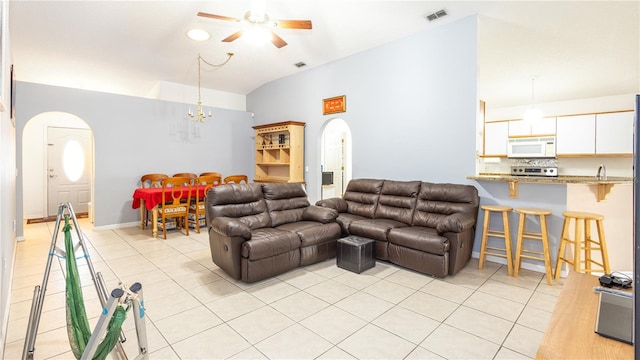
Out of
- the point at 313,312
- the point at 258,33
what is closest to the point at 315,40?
the point at 258,33

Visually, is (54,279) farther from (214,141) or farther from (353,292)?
(214,141)

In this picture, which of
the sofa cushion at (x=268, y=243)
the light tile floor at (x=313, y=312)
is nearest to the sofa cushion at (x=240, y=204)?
the sofa cushion at (x=268, y=243)

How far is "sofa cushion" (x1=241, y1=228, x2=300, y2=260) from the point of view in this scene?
301 cm

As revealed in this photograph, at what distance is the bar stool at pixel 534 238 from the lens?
10.4 ft

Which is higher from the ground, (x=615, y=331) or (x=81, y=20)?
(x=81, y=20)

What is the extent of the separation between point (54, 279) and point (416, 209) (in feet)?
13.8

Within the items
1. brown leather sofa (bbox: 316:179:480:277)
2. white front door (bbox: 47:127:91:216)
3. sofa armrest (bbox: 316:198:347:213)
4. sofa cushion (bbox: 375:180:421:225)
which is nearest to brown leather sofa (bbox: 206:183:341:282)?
sofa armrest (bbox: 316:198:347:213)

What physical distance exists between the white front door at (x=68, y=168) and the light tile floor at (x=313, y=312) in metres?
3.61

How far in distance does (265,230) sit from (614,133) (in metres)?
6.50

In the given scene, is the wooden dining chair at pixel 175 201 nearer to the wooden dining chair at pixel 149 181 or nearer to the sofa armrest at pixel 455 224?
the wooden dining chair at pixel 149 181

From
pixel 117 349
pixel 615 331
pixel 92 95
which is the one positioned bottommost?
pixel 117 349

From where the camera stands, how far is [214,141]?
23.0 feet

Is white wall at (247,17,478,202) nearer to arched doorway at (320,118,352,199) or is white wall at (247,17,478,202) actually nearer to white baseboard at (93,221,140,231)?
arched doorway at (320,118,352,199)

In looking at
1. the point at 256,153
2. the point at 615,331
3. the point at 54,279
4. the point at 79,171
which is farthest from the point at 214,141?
the point at 615,331
